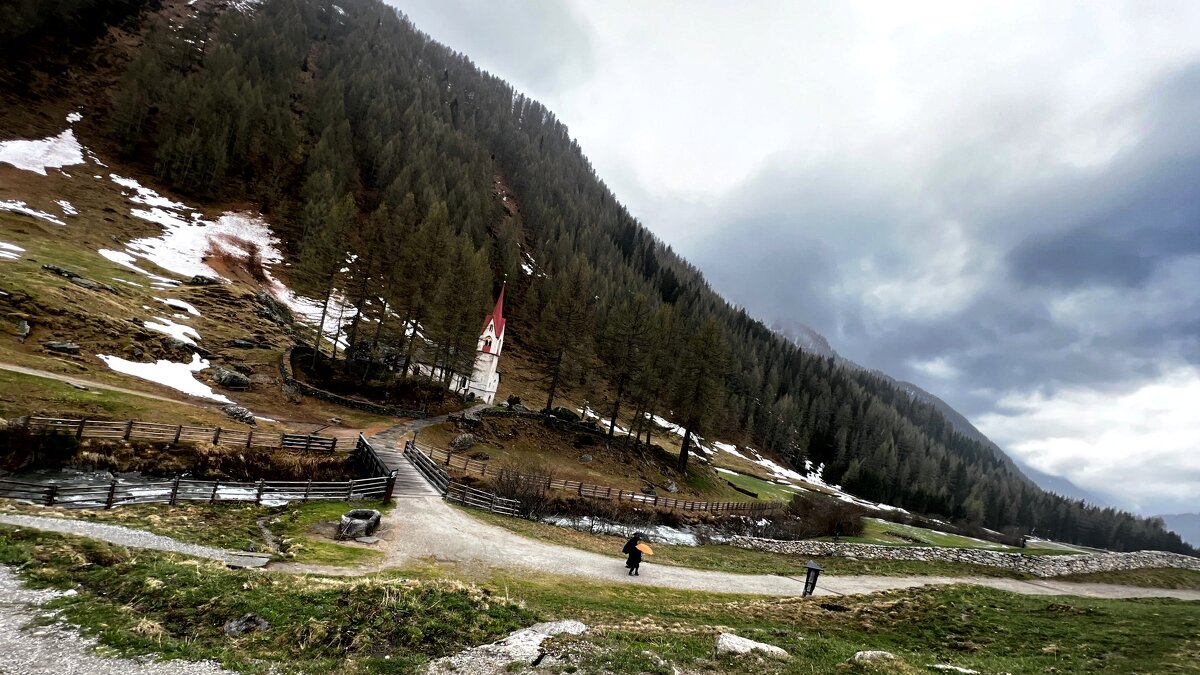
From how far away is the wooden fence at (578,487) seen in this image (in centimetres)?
3438

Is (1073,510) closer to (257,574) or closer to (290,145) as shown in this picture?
(257,574)

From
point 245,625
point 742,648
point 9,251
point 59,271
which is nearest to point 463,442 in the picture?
point 245,625

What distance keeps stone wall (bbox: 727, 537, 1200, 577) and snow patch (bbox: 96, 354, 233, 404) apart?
4064 centimetres

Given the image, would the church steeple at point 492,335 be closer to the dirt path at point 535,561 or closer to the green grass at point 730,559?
the green grass at point 730,559

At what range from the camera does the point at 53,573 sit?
36.2 ft

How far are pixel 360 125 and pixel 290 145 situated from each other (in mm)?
26191

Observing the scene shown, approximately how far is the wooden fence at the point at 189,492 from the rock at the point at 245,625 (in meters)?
12.9

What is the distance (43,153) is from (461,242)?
57.5 meters

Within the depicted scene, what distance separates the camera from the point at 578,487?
123 ft

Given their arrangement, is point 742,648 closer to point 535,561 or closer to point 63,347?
point 535,561

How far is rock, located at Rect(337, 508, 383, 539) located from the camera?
1962 centimetres

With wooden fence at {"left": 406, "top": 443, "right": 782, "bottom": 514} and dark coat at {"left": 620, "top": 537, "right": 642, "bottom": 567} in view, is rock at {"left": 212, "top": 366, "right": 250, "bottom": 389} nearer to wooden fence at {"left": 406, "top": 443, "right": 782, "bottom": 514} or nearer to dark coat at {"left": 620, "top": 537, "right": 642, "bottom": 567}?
wooden fence at {"left": 406, "top": 443, "right": 782, "bottom": 514}

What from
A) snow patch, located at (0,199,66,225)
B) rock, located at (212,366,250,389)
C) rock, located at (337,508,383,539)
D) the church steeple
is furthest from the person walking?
snow patch, located at (0,199,66,225)

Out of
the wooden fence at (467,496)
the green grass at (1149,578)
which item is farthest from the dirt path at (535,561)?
the wooden fence at (467,496)
